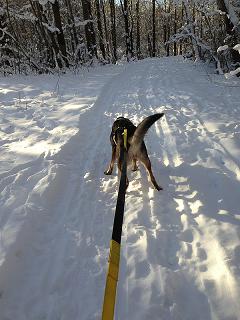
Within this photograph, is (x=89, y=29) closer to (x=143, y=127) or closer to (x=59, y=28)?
(x=59, y=28)

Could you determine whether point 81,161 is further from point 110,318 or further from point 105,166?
point 110,318

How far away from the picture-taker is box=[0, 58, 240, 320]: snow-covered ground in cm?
280

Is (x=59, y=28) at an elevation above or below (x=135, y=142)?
above

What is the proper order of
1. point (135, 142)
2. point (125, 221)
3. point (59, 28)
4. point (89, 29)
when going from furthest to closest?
point (89, 29)
point (59, 28)
point (135, 142)
point (125, 221)

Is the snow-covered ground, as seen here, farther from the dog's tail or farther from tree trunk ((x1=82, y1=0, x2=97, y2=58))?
tree trunk ((x1=82, y1=0, x2=97, y2=58))

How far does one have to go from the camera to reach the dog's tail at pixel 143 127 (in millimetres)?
3814

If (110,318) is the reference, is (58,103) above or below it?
below

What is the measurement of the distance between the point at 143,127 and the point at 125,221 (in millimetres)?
1130

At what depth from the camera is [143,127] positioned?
398cm

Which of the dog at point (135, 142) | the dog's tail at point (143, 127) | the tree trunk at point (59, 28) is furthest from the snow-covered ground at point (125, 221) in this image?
the tree trunk at point (59, 28)

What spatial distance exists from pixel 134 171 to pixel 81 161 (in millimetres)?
1052

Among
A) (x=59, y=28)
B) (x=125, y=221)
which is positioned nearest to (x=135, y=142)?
(x=125, y=221)

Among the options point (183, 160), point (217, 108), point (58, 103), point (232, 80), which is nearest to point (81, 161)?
point (183, 160)

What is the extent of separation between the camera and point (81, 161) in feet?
19.1
